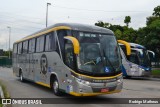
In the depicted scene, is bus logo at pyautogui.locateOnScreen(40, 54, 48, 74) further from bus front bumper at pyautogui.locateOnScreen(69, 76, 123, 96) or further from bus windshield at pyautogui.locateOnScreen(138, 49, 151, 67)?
bus windshield at pyautogui.locateOnScreen(138, 49, 151, 67)

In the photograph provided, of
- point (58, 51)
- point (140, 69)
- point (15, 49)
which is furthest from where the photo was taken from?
point (140, 69)

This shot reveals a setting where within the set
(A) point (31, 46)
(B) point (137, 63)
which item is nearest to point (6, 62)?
(B) point (137, 63)

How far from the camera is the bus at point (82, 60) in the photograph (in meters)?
11.2

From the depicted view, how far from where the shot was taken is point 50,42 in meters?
14.1

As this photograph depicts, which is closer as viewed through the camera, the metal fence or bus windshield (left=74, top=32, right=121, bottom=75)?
bus windshield (left=74, top=32, right=121, bottom=75)

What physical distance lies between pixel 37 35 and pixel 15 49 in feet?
24.6

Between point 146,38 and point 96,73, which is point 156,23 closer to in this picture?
point 146,38

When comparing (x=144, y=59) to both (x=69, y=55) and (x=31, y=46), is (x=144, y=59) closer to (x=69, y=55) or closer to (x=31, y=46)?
(x=31, y=46)

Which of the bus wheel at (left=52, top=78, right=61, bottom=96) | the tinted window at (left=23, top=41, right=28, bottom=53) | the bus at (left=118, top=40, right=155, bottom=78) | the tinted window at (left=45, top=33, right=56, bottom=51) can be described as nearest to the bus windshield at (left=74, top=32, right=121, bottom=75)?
the tinted window at (left=45, top=33, right=56, bottom=51)

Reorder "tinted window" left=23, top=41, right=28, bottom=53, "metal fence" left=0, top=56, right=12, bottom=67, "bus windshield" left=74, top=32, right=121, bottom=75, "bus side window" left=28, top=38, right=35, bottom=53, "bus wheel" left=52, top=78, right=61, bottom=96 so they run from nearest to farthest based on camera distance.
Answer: "bus windshield" left=74, top=32, right=121, bottom=75 → "bus wheel" left=52, top=78, right=61, bottom=96 → "bus side window" left=28, top=38, right=35, bottom=53 → "tinted window" left=23, top=41, right=28, bottom=53 → "metal fence" left=0, top=56, right=12, bottom=67

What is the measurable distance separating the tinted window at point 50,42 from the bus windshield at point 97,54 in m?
1.95

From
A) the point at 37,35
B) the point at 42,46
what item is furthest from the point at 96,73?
the point at 37,35

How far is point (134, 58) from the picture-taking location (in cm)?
2600

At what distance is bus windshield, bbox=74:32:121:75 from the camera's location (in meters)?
11.3
